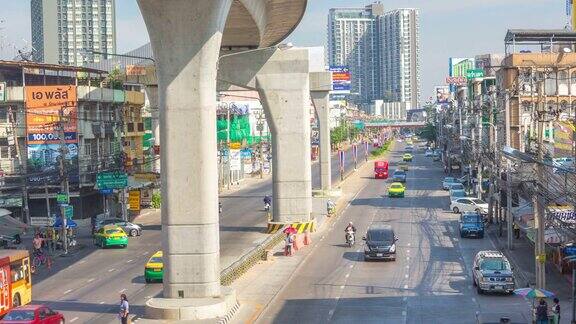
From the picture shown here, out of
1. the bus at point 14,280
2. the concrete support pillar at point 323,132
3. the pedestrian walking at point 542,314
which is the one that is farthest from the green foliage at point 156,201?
the pedestrian walking at point 542,314

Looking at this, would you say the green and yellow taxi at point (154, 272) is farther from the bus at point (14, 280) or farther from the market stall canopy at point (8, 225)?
the market stall canopy at point (8, 225)

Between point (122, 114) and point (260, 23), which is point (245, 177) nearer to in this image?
point (122, 114)

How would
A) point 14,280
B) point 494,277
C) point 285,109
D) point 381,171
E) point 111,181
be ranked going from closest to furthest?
point 14,280 < point 494,277 < point 285,109 < point 111,181 < point 381,171

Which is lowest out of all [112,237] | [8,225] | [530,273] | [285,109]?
[530,273]

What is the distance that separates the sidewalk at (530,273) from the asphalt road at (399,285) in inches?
47.2

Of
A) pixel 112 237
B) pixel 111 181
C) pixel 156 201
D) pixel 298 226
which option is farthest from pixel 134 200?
pixel 298 226

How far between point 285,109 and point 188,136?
27.2 metres

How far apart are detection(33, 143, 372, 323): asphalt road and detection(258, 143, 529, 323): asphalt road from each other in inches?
170

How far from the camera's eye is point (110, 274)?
41312mm

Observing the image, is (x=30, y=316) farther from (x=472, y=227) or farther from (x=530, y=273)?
(x=472, y=227)

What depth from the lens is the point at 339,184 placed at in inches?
3912

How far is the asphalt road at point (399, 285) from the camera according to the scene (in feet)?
97.8

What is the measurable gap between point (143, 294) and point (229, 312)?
6726mm

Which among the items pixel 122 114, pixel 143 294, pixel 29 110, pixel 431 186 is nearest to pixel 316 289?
pixel 143 294
